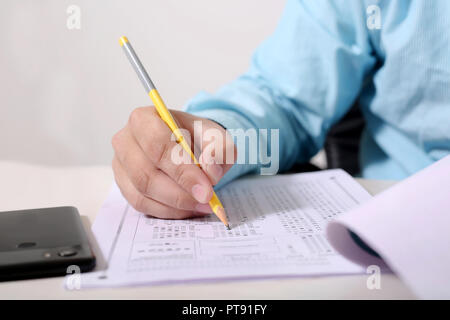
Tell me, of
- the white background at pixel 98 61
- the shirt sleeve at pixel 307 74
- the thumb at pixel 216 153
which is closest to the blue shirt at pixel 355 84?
the shirt sleeve at pixel 307 74

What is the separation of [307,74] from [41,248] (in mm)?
458

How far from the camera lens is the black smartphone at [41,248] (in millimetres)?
307

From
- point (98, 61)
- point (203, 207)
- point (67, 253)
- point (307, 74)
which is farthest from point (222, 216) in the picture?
point (98, 61)

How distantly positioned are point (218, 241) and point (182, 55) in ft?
3.21

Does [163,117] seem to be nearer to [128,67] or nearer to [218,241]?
[218,241]

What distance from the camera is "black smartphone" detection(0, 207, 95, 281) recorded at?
307 mm

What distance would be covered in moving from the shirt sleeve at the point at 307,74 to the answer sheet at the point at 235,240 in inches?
6.9

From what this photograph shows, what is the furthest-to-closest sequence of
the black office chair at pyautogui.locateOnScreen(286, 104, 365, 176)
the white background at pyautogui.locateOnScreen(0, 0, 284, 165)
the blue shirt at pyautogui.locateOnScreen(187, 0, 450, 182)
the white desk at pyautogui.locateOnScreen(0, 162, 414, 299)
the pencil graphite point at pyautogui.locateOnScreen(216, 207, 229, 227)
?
1. the white background at pyautogui.locateOnScreen(0, 0, 284, 165)
2. the black office chair at pyautogui.locateOnScreen(286, 104, 365, 176)
3. the blue shirt at pyautogui.locateOnScreen(187, 0, 450, 182)
4. the pencil graphite point at pyautogui.locateOnScreen(216, 207, 229, 227)
5. the white desk at pyautogui.locateOnScreen(0, 162, 414, 299)

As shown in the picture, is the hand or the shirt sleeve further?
the shirt sleeve

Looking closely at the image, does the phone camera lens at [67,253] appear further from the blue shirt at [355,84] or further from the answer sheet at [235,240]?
the blue shirt at [355,84]

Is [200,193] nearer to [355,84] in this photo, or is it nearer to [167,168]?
[167,168]

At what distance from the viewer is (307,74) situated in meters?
0.67

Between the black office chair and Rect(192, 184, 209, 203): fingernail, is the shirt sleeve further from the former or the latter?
Rect(192, 184, 209, 203): fingernail

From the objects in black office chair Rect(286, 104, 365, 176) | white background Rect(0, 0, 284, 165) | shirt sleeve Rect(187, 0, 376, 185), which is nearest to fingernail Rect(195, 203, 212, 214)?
shirt sleeve Rect(187, 0, 376, 185)
